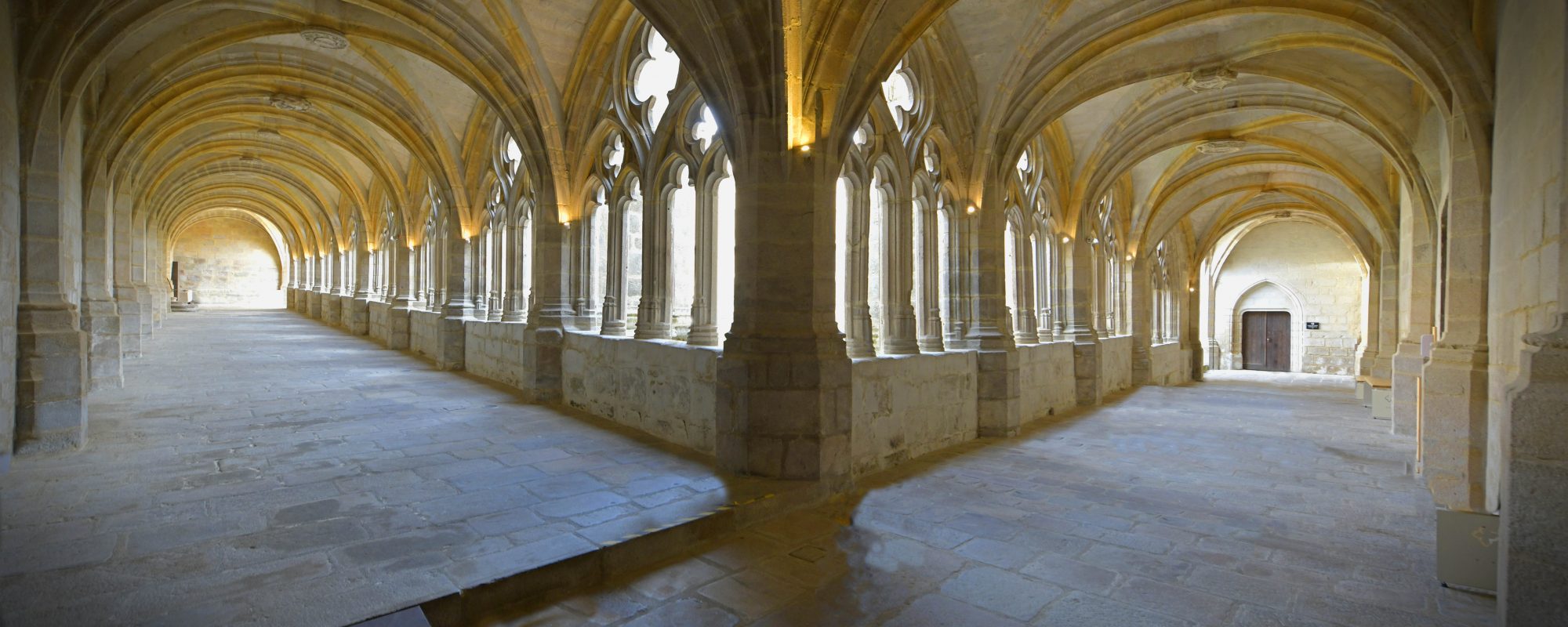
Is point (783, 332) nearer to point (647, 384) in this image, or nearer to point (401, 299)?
point (647, 384)

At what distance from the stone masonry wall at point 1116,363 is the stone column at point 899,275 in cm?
478

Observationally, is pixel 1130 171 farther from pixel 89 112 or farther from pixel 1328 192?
pixel 89 112

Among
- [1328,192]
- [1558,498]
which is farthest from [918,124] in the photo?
[1328,192]

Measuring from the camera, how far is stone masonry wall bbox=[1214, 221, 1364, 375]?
17969 millimetres

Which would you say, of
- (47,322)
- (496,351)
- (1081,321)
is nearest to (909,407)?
(1081,321)

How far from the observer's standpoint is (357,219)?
56.0 feet

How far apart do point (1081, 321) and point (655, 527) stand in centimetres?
766

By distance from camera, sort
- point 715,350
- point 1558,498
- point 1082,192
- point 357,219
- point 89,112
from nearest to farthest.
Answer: point 1558,498
point 715,350
point 89,112
point 1082,192
point 357,219

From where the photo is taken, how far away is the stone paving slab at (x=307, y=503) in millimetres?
2512

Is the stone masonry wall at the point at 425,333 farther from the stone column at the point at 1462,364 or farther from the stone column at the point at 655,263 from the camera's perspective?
the stone column at the point at 1462,364

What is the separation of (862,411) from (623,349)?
2283 millimetres

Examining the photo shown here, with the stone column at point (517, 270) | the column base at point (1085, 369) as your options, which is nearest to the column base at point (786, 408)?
the stone column at point (517, 270)

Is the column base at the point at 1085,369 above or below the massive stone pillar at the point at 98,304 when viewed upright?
below

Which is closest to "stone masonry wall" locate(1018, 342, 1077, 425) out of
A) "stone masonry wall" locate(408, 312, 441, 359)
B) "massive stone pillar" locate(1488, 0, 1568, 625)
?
"massive stone pillar" locate(1488, 0, 1568, 625)
